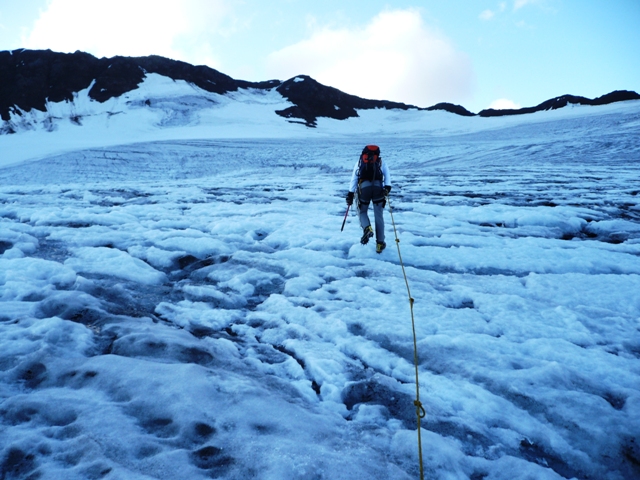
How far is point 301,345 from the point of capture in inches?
137

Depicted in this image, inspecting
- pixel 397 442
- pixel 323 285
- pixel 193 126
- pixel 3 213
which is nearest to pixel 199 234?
pixel 323 285

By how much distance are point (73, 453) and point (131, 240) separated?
4848mm

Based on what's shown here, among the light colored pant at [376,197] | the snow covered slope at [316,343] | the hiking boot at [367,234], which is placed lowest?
the snow covered slope at [316,343]

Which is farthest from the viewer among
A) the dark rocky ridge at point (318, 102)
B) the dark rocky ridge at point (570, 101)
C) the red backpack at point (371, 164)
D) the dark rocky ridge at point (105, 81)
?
the dark rocky ridge at point (570, 101)

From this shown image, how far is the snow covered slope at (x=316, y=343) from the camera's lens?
2285mm

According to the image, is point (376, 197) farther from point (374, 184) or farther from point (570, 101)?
point (570, 101)

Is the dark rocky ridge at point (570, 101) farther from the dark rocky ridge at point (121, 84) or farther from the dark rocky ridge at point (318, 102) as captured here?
the dark rocky ridge at point (318, 102)

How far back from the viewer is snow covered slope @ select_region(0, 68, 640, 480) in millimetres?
2285

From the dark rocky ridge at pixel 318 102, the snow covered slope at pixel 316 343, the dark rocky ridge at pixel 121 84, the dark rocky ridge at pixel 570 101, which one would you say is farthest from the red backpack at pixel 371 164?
the dark rocky ridge at pixel 570 101

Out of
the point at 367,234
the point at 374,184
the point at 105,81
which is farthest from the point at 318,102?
the point at 367,234

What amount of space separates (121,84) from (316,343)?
190ft

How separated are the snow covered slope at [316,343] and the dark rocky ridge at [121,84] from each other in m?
42.4

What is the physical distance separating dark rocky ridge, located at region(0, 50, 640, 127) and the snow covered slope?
42.4 metres

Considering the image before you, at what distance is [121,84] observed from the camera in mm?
49688
